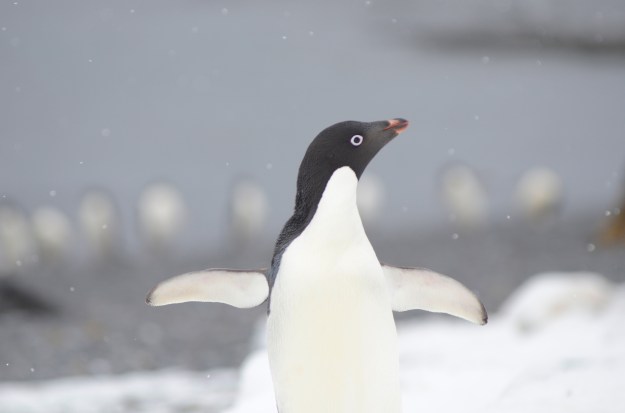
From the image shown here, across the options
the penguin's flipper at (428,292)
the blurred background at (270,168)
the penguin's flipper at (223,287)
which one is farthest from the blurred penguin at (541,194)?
the penguin's flipper at (223,287)

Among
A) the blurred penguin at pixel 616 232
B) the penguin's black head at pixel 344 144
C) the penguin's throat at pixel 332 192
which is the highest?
the blurred penguin at pixel 616 232

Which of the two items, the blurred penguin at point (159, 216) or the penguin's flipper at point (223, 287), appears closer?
the penguin's flipper at point (223, 287)

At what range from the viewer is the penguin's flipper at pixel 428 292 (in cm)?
209

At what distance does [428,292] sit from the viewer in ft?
6.92

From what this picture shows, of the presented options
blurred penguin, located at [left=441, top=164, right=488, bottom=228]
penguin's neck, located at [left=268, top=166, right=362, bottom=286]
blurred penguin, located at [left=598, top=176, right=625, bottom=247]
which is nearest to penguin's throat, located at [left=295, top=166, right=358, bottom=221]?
penguin's neck, located at [left=268, top=166, right=362, bottom=286]

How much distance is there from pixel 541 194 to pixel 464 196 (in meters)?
1.35

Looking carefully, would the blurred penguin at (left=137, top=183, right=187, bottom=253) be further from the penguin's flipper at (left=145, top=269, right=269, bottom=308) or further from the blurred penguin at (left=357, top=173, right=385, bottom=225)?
the penguin's flipper at (left=145, top=269, right=269, bottom=308)

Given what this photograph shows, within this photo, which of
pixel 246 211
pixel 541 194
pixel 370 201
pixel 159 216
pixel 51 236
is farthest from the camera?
pixel 246 211

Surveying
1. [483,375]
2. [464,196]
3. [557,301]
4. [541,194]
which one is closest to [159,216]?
A: [464,196]

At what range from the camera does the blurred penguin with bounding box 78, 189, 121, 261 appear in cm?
1296

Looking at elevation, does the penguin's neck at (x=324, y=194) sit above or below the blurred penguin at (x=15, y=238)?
below

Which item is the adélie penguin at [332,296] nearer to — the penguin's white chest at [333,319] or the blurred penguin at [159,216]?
the penguin's white chest at [333,319]

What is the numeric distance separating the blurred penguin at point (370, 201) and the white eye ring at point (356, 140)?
1248 cm

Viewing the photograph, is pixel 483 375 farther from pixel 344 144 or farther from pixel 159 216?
pixel 159 216
